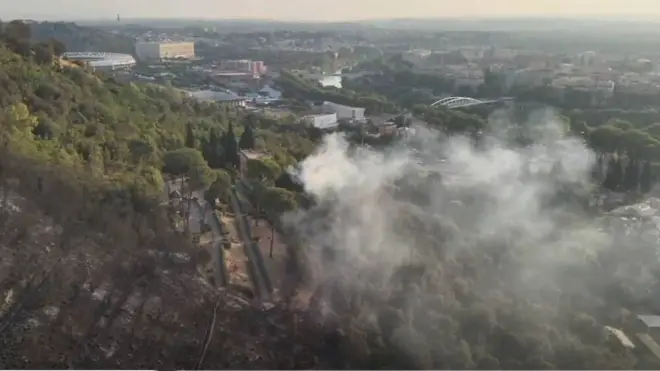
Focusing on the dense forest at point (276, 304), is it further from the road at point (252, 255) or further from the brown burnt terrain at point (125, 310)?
the road at point (252, 255)

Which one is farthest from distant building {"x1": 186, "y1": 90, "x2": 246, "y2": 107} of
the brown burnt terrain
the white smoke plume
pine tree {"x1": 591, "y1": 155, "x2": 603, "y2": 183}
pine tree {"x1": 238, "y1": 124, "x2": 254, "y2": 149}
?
pine tree {"x1": 591, "y1": 155, "x2": 603, "y2": 183}

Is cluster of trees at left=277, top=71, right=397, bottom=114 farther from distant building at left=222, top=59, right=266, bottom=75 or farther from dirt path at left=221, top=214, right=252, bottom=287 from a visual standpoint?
dirt path at left=221, top=214, right=252, bottom=287

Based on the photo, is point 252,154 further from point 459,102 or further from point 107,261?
point 459,102

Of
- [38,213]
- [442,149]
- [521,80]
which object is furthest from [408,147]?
[38,213]

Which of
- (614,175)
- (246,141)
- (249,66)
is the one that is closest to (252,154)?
(246,141)

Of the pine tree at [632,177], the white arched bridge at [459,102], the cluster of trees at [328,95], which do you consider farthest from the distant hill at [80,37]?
the pine tree at [632,177]
